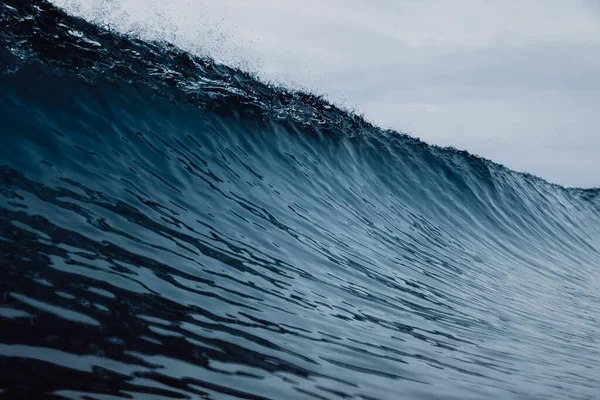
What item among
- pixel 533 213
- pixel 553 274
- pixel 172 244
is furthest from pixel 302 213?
pixel 533 213

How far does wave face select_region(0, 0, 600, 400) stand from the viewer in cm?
244

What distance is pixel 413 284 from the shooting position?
5602 millimetres

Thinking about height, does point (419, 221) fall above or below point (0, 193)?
above

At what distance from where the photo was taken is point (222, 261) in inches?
156

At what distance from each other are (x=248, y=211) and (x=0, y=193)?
2.51 metres

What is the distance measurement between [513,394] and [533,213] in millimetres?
11444

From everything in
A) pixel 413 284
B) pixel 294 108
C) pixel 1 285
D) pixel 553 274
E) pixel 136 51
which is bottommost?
pixel 1 285

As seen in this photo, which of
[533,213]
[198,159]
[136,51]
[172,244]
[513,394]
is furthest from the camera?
[533,213]

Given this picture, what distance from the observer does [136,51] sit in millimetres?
7383

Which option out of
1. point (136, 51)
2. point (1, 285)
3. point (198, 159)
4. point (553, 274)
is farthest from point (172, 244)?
point (553, 274)

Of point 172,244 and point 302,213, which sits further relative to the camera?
point 302,213

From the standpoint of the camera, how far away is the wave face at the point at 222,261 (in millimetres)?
2443

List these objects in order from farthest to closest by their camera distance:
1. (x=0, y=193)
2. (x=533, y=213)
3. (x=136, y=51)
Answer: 1. (x=533, y=213)
2. (x=136, y=51)
3. (x=0, y=193)

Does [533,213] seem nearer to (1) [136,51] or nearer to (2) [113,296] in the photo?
(1) [136,51]
